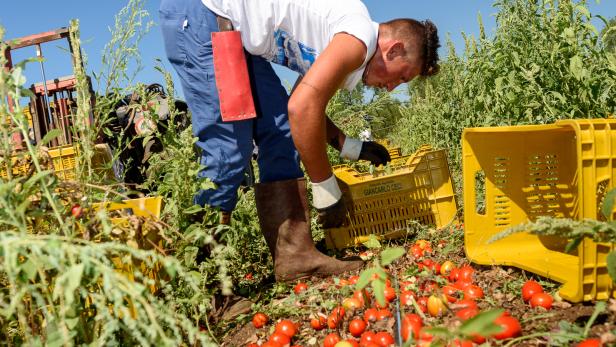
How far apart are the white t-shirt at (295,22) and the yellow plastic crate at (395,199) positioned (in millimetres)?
891

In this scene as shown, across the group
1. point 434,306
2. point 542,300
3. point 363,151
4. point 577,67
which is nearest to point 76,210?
point 434,306

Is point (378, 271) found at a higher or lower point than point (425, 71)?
lower

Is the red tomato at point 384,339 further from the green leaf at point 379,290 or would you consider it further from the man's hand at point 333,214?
the man's hand at point 333,214

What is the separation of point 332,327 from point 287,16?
1.48 meters

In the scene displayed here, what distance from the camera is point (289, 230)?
287 centimetres

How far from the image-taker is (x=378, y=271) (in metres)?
1.25

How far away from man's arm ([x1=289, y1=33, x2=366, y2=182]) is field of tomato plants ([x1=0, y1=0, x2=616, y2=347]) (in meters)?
0.49

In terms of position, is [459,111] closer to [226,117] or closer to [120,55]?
[226,117]

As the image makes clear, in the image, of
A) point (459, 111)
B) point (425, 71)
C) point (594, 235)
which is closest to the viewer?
point (594, 235)

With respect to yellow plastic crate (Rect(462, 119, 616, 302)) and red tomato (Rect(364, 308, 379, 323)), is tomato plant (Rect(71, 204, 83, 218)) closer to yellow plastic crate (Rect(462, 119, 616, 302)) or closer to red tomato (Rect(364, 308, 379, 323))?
red tomato (Rect(364, 308, 379, 323))

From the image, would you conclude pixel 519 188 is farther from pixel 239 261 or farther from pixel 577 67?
pixel 239 261

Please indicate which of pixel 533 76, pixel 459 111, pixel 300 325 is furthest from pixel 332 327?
pixel 459 111

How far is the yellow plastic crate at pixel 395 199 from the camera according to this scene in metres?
3.38

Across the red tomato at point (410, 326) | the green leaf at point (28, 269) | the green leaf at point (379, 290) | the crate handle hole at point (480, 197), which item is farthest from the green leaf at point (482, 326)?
the crate handle hole at point (480, 197)
